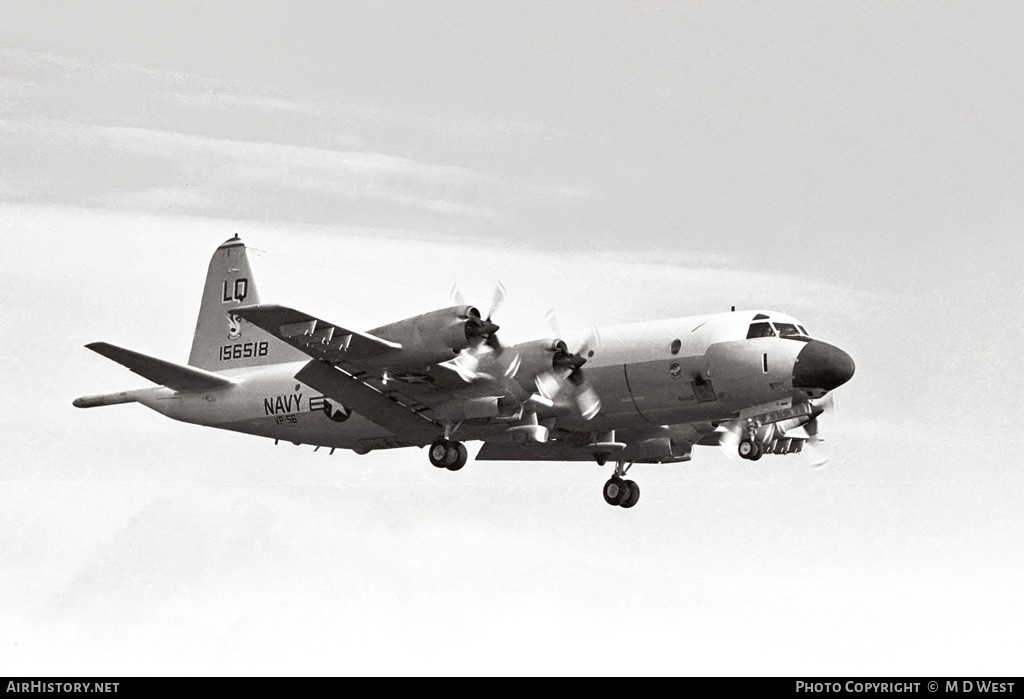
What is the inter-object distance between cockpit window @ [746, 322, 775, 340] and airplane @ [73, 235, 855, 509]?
0.11ft

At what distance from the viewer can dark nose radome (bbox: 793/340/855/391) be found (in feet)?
126

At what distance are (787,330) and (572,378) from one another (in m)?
5.26

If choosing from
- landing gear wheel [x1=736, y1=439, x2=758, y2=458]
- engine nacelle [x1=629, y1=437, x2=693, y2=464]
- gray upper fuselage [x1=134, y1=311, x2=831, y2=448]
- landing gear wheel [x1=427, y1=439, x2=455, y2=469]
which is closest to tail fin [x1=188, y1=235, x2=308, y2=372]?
gray upper fuselage [x1=134, y1=311, x2=831, y2=448]

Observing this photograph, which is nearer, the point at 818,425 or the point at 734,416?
the point at 734,416

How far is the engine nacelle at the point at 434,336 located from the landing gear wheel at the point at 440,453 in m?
2.60

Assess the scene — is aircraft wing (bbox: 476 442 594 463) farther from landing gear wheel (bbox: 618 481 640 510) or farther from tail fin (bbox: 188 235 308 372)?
tail fin (bbox: 188 235 308 372)

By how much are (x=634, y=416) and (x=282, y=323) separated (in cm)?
883

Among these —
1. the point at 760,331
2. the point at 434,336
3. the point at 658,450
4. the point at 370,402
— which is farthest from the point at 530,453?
the point at 760,331

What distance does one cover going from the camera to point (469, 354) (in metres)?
40.3

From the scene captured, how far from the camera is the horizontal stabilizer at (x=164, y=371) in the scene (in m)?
39.9
